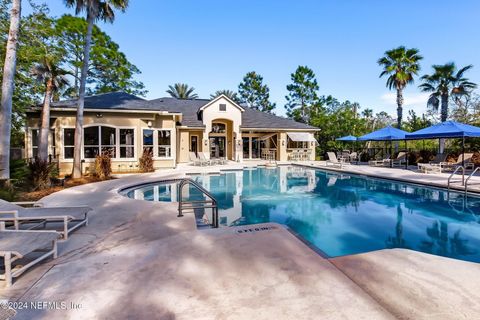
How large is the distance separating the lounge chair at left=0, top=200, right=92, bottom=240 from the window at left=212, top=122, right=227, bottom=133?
81.4 feet

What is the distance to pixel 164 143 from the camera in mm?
19906

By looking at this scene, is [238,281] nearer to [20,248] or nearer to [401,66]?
[20,248]

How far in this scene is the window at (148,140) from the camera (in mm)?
18881

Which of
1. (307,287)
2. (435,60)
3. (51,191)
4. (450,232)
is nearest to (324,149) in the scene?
(435,60)

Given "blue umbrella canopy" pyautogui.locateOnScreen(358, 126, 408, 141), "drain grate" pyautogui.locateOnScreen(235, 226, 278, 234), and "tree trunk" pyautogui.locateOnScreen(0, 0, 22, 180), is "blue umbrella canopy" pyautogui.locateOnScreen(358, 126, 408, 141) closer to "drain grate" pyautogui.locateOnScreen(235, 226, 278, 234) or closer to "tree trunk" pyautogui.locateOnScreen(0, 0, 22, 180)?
"drain grate" pyautogui.locateOnScreen(235, 226, 278, 234)

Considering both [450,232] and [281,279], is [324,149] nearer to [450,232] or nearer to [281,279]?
[450,232]

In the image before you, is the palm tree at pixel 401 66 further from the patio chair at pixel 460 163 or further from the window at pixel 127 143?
the window at pixel 127 143

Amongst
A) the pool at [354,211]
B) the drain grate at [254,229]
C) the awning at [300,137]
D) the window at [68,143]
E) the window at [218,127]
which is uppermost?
the window at [218,127]

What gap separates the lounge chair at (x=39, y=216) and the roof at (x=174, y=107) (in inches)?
501

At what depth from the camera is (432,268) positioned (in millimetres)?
4031

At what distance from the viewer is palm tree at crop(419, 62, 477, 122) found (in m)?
24.7

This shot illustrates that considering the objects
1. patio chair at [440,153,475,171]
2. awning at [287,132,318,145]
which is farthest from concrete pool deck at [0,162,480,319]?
awning at [287,132,318,145]

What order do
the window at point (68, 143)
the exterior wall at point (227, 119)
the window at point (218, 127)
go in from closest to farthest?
the window at point (68, 143), the exterior wall at point (227, 119), the window at point (218, 127)

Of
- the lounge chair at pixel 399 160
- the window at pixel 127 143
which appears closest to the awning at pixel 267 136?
the lounge chair at pixel 399 160
